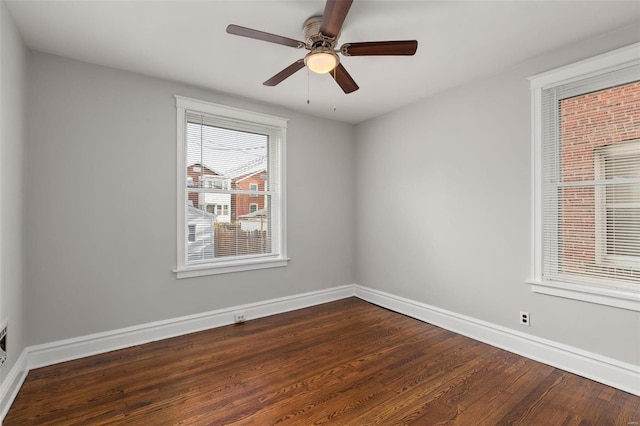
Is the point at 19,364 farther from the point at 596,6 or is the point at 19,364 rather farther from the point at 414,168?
the point at 596,6

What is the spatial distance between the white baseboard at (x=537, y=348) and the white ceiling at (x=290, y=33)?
244cm

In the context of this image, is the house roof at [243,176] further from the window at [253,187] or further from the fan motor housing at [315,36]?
the fan motor housing at [315,36]

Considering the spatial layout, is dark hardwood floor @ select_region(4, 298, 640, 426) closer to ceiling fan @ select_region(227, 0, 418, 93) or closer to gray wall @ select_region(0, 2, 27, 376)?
gray wall @ select_region(0, 2, 27, 376)

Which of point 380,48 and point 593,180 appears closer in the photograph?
point 380,48

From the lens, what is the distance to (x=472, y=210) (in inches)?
124

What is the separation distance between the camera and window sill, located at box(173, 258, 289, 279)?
3.19 m

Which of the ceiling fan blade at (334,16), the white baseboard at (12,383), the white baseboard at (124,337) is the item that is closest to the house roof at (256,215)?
the white baseboard at (124,337)

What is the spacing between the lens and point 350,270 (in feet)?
15.0

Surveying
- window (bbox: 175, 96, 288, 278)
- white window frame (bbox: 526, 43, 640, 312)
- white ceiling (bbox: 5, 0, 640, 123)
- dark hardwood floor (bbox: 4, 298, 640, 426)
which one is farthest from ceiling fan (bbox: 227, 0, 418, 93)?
dark hardwood floor (bbox: 4, 298, 640, 426)

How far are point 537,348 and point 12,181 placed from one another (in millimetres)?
4251

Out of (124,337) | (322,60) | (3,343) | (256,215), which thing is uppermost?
(322,60)

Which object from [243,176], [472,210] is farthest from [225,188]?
[472,210]

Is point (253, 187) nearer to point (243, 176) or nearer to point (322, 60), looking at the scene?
point (243, 176)

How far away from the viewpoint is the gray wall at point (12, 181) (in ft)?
6.43
